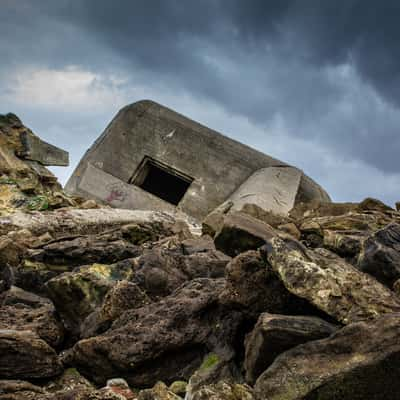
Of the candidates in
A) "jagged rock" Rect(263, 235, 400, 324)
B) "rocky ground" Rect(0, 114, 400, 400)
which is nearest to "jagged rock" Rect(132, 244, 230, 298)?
"rocky ground" Rect(0, 114, 400, 400)

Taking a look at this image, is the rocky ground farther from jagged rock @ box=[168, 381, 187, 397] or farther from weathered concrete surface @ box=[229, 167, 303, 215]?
weathered concrete surface @ box=[229, 167, 303, 215]

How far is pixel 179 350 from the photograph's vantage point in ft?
8.04

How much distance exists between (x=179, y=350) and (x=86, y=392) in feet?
1.96

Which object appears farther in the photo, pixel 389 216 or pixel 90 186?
pixel 90 186

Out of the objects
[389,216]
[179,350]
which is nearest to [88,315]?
[179,350]

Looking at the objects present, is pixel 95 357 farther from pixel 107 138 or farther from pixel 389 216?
pixel 107 138

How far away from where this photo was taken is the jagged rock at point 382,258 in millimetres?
2535

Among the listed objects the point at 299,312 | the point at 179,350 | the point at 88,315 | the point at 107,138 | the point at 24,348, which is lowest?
the point at 24,348

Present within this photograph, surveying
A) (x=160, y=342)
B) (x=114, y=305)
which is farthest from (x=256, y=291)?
(x=114, y=305)

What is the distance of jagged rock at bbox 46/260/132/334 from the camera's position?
2.98m

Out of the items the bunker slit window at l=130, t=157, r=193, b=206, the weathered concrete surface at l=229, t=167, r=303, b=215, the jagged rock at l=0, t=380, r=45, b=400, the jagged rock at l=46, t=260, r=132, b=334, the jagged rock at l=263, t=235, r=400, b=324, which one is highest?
the weathered concrete surface at l=229, t=167, r=303, b=215

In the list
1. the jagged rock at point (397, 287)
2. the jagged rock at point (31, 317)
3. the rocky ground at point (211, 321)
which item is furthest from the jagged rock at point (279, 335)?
the jagged rock at point (31, 317)

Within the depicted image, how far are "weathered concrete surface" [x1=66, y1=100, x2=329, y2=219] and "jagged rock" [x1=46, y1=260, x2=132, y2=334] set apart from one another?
16.6 ft

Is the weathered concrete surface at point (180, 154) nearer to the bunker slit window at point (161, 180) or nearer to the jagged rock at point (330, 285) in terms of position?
the bunker slit window at point (161, 180)
